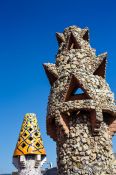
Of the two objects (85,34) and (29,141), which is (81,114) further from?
(29,141)

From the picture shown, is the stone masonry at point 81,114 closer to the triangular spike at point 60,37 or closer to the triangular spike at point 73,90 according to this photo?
the triangular spike at point 73,90

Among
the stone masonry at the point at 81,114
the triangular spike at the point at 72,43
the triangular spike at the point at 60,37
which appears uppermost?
the triangular spike at the point at 60,37

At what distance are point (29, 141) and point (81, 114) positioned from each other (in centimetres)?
1293

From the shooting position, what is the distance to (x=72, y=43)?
7.74 m

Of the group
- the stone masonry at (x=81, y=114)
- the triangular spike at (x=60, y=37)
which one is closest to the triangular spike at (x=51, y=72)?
the stone masonry at (x=81, y=114)

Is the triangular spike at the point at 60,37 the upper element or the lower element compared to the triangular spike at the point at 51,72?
upper

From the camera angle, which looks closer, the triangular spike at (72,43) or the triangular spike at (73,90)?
the triangular spike at (73,90)

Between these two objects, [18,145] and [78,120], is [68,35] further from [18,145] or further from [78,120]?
[18,145]

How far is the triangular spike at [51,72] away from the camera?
724 centimetres

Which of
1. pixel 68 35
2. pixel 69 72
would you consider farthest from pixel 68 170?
pixel 68 35

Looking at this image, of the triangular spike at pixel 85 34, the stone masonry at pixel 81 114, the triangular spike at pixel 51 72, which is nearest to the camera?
the stone masonry at pixel 81 114

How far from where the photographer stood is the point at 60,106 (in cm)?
668

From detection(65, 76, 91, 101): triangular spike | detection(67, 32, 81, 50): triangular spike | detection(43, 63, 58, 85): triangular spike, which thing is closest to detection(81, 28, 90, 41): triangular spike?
detection(67, 32, 81, 50): triangular spike

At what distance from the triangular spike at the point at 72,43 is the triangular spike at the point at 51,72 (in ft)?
2.15
